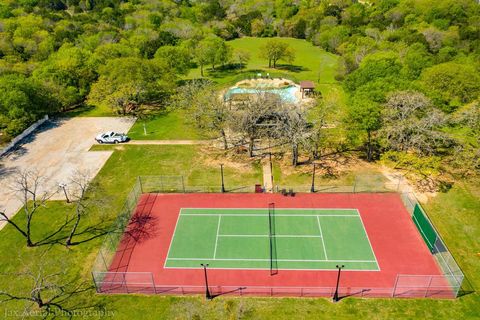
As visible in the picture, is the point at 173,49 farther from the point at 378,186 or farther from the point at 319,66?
the point at 378,186

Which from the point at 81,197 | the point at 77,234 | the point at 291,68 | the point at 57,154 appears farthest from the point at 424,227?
the point at 291,68

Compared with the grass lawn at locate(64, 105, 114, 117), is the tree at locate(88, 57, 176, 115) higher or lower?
higher

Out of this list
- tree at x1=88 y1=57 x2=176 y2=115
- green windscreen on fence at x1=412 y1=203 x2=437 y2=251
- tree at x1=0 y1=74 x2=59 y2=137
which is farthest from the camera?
tree at x1=88 y1=57 x2=176 y2=115

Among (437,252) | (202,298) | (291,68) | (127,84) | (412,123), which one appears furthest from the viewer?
(291,68)

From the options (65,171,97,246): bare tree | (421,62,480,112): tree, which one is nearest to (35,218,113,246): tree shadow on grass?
(65,171,97,246): bare tree

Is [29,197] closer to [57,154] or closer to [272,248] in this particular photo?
[57,154]

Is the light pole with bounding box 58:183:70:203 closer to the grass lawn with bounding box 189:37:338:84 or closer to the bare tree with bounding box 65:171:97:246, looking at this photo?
the bare tree with bounding box 65:171:97:246

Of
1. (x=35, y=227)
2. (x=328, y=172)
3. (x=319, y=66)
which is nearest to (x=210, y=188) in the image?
(x=328, y=172)
